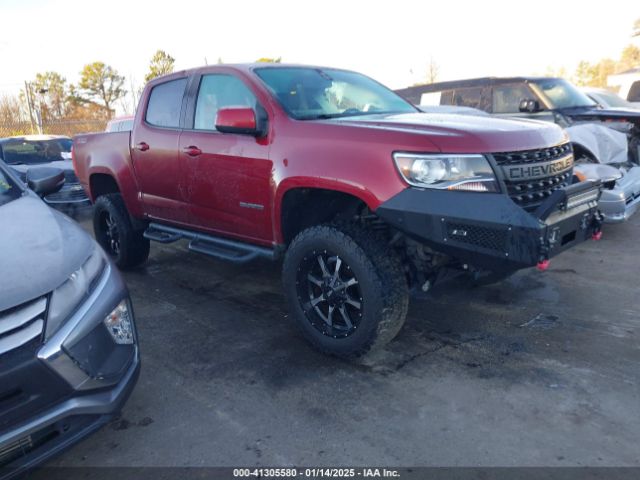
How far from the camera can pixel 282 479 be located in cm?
231

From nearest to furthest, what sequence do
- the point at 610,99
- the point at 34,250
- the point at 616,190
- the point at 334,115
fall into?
1. the point at 34,250
2. the point at 334,115
3. the point at 616,190
4. the point at 610,99

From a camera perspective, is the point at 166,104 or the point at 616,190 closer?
the point at 166,104

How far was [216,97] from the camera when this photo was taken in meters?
4.15

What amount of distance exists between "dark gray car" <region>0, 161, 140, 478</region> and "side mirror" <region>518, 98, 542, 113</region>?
6326mm

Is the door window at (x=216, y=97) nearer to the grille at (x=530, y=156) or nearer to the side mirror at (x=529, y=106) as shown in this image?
the grille at (x=530, y=156)

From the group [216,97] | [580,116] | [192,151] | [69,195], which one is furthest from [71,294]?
[69,195]

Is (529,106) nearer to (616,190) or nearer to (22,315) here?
(616,190)

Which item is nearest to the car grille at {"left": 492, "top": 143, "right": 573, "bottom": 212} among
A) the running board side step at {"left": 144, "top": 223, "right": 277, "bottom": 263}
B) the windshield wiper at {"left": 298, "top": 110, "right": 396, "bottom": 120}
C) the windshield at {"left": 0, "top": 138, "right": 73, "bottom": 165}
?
the windshield wiper at {"left": 298, "top": 110, "right": 396, "bottom": 120}

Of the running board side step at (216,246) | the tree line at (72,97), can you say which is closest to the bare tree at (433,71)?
the tree line at (72,97)

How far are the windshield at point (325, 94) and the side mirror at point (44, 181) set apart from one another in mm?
1574

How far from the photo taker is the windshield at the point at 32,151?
9289 mm

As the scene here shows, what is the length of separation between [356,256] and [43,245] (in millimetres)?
1603

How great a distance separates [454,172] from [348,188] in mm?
610

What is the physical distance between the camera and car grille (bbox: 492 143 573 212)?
2900 mm
